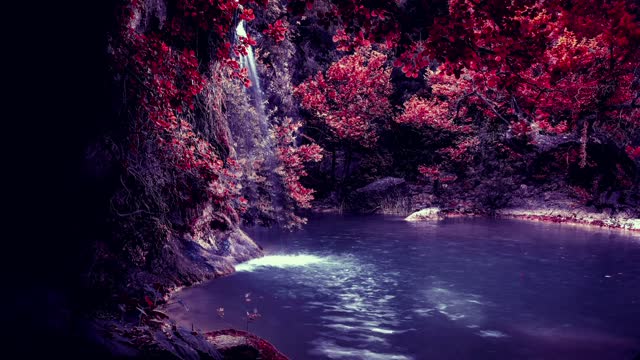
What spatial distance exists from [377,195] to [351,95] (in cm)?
559

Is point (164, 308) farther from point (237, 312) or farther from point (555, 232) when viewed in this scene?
point (555, 232)

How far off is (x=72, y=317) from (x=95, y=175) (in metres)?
2.90

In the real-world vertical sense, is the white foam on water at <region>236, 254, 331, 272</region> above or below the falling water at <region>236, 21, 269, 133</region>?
below

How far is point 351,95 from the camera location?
24.0 metres

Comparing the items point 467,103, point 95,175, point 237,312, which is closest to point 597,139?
point 467,103

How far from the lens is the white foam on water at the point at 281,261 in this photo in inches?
451

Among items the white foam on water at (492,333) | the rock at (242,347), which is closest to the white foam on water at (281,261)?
the white foam on water at (492,333)

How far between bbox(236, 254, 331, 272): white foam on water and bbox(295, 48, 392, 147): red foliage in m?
10.9

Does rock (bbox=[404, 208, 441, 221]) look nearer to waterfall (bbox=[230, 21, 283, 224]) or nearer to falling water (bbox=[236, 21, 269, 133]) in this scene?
waterfall (bbox=[230, 21, 283, 224])

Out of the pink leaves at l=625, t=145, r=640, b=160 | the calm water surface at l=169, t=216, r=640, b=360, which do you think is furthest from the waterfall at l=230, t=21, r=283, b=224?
the pink leaves at l=625, t=145, r=640, b=160

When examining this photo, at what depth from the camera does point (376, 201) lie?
23984 millimetres

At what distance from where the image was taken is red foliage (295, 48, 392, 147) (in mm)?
23078

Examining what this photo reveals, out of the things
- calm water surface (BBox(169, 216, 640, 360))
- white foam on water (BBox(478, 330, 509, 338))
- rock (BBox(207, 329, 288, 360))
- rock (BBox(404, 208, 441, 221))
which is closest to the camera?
rock (BBox(207, 329, 288, 360))

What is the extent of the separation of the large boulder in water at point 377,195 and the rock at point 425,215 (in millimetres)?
2101
